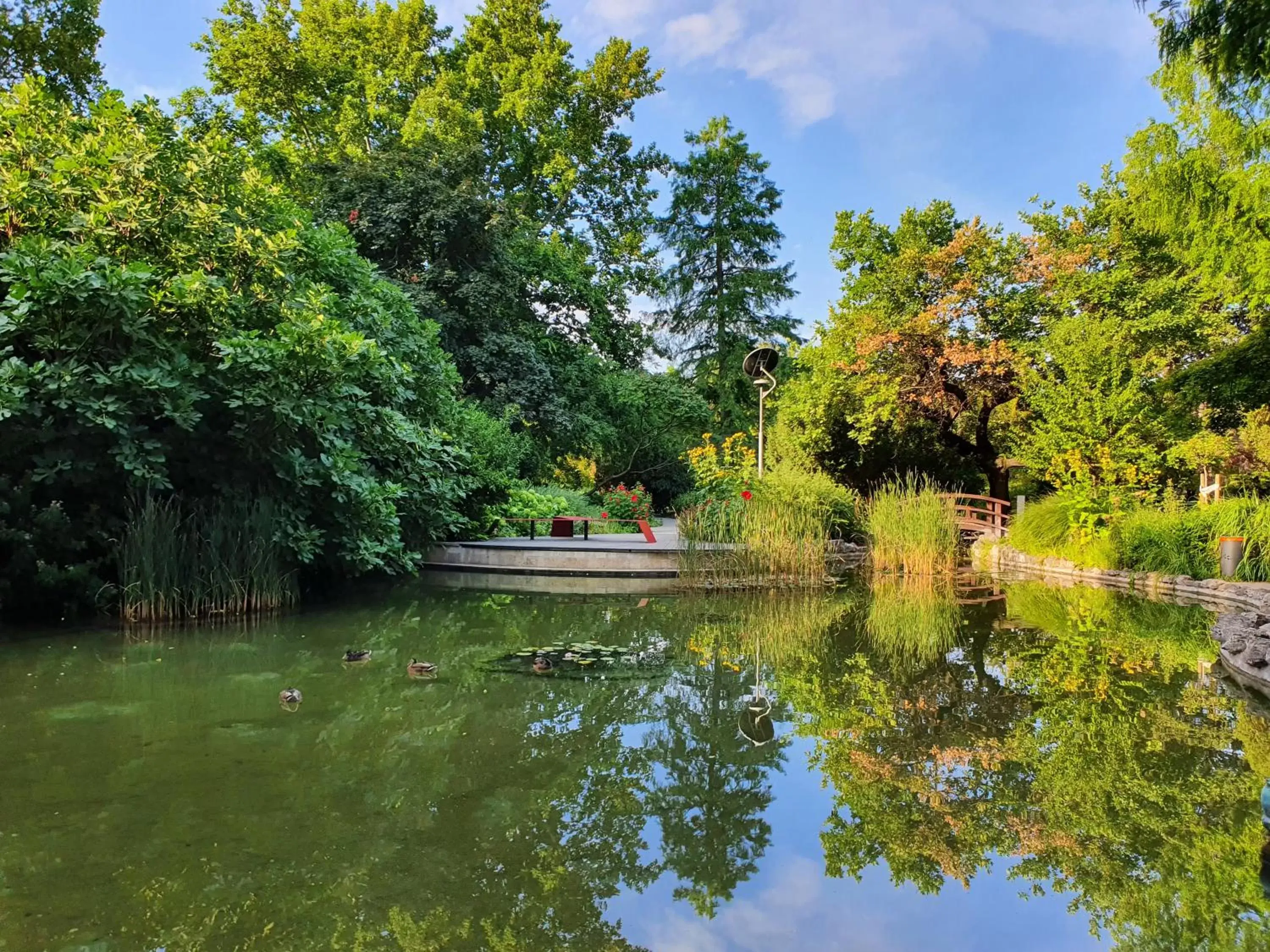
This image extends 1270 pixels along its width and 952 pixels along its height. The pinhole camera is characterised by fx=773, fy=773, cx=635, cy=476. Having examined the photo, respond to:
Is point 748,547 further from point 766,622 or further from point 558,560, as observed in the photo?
point 558,560

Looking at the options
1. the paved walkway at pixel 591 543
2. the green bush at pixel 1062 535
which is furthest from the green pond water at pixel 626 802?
the green bush at pixel 1062 535

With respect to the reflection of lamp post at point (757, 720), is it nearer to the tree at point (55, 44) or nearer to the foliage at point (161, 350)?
the foliage at point (161, 350)

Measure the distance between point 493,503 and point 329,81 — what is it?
14.3 metres

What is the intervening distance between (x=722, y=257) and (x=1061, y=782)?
2376 cm

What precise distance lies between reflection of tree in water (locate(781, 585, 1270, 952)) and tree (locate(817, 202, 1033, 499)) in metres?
10.9

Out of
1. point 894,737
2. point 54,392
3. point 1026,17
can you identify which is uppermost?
point 1026,17

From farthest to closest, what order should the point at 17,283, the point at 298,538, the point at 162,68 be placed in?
the point at 162,68 < the point at 298,538 < the point at 17,283

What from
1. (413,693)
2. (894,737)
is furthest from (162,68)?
(894,737)

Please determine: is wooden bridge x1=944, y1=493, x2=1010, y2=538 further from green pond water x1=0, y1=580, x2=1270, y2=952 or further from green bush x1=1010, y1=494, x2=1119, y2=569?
green pond water x1=0, y1=580, x2=1270, y2=952

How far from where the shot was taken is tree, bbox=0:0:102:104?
1389 cm

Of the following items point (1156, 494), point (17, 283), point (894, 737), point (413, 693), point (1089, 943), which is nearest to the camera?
point (1089, 943)

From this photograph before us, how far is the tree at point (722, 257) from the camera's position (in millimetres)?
24891

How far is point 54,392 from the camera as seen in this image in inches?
219

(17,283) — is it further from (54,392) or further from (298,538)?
(298,538)
